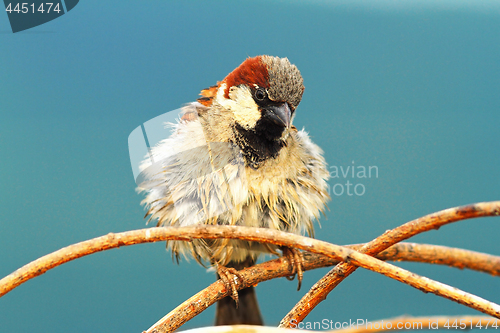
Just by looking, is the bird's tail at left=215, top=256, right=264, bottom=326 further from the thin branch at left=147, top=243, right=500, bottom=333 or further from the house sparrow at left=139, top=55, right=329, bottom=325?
the thin branch at left=147, top=243, right=500, bottom=333

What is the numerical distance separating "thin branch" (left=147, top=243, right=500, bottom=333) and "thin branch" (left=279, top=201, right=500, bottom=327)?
15 cm

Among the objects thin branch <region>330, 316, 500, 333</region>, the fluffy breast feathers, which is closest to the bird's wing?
the fluffy breast feathers

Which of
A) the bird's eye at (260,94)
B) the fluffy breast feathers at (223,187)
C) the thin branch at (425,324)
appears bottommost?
the thin branch at (425,324)

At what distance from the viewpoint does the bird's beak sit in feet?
3.53

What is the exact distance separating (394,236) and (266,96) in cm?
57

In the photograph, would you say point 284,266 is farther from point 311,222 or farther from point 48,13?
point 48,13

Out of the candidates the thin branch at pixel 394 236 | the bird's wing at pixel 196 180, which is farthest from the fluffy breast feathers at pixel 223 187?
the thin branch at pixel 394 236

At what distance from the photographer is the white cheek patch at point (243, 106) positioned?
112 centimetres

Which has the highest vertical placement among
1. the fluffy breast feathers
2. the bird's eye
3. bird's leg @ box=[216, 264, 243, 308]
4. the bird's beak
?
the bird's eye

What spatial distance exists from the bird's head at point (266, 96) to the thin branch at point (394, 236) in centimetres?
45

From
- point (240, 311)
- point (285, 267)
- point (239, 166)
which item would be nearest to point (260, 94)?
point (239, 166)

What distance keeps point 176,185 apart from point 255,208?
9.7 inches

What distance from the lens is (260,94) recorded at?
111 cm

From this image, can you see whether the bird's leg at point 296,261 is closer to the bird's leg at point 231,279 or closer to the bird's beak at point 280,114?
the bird's leg at point 231,279
